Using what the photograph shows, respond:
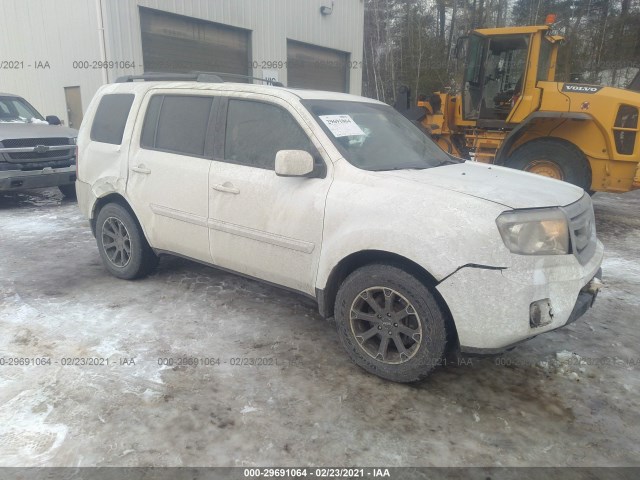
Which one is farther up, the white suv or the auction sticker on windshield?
the auction sticker on windshield

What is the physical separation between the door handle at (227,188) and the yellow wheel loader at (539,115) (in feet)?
18.0

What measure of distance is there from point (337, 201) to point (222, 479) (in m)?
1.71

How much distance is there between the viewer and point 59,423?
256 centimetres

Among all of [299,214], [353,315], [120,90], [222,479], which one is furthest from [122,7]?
[222,479]

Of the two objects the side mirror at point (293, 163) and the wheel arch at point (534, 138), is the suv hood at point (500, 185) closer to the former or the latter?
the side mirror at point (293, 163)

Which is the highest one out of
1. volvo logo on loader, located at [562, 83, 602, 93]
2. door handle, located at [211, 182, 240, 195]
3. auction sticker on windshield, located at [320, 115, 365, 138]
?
volvo logo on loader, located at [562, 83, 602, 93]

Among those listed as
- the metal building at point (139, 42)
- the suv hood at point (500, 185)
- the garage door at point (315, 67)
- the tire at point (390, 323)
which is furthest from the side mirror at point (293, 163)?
the garage door at point (315, 67)

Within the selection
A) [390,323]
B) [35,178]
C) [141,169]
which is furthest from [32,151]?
[390,323]

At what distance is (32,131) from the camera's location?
791 centimetres

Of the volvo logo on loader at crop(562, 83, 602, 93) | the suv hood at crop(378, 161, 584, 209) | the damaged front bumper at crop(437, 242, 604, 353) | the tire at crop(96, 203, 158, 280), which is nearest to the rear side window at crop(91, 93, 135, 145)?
the tire at crop(96, 203, 158, 280)

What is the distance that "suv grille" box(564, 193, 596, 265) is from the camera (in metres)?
2.82

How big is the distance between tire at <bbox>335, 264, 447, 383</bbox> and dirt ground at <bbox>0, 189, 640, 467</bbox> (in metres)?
0.15

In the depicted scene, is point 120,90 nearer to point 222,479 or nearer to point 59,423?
point 59,423

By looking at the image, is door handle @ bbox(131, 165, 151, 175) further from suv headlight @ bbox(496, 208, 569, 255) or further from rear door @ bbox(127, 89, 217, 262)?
suv headlight @ bbox(496, 208, 569, 255)
